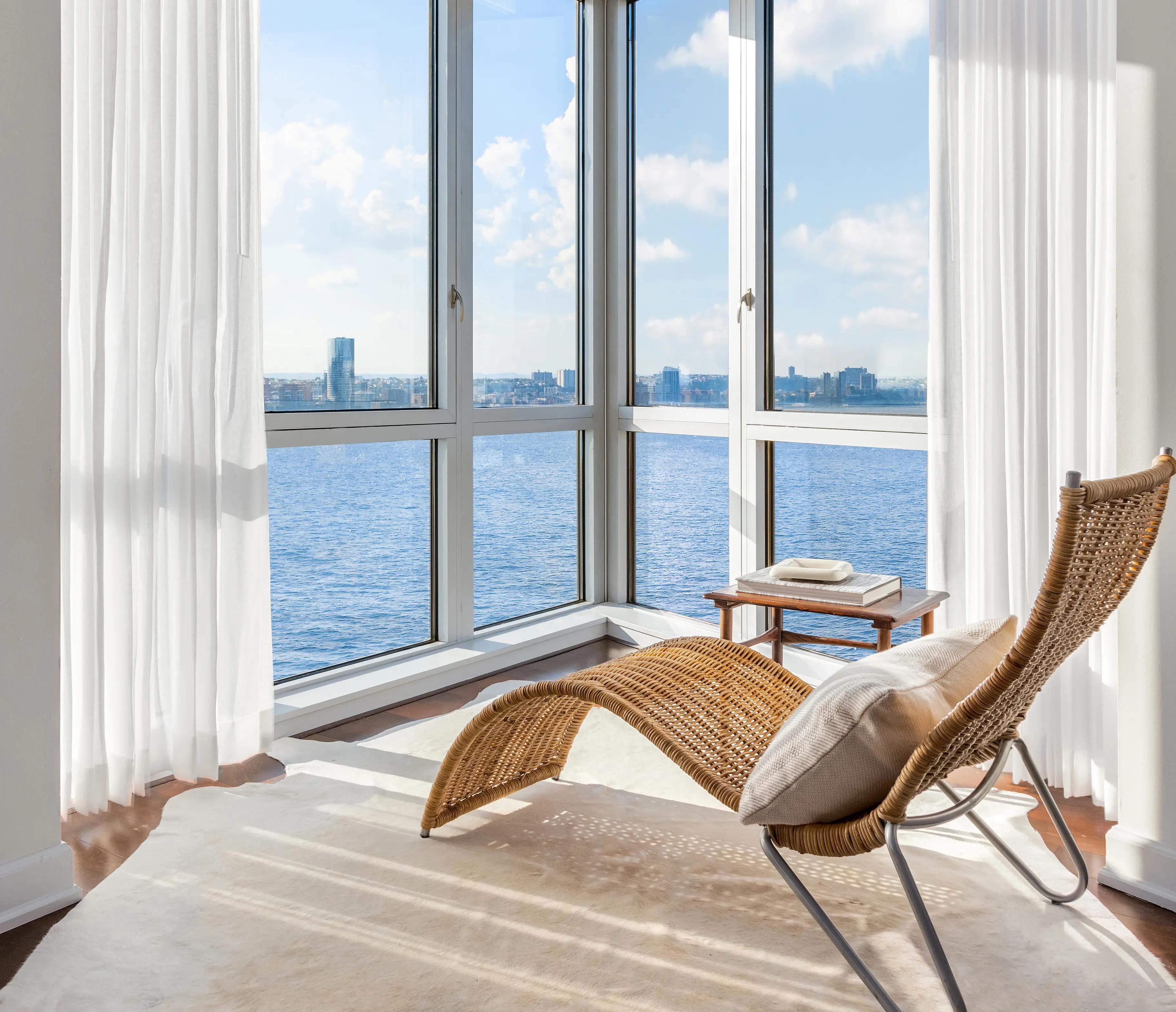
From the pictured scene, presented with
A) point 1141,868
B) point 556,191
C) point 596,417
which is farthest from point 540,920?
point 556,191

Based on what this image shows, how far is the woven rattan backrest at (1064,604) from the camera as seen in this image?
1552 millimetres

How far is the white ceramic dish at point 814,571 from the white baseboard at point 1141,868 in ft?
3.05

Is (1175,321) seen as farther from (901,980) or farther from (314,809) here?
(314,809)

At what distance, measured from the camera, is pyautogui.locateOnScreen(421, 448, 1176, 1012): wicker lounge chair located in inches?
62.6

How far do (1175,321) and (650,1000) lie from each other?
1677mm

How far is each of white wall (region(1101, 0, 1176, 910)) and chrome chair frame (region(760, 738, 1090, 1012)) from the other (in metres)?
0.18

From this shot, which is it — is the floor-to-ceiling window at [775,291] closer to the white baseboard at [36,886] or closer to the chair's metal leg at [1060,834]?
Result: the chair's metal leg at [1060,834]

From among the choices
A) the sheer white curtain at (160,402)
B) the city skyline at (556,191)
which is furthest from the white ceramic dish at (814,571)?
the sheer white curtain at (160,402)

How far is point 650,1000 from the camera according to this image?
1786 millimetres

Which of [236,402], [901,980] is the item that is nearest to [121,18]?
[236,402]

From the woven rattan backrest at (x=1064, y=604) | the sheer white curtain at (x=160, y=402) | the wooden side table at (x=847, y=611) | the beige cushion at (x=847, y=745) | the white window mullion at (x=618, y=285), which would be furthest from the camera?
the white window mullion at (x=618, y=285)

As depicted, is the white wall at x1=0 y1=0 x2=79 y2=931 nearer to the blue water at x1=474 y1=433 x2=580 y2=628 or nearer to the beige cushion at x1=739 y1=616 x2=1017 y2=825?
the beige cushion at x1=739 y1=616 x2=1017 y2=825

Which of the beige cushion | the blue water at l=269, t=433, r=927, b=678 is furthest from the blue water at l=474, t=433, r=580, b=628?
the beige cushion

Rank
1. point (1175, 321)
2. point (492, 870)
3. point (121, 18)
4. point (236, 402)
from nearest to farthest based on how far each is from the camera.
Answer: point (1175, 321) < point (492, 870) < point (121, 18) < point (236, 402)
